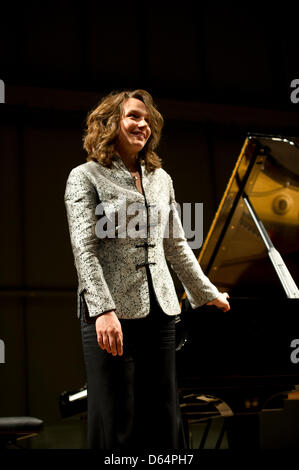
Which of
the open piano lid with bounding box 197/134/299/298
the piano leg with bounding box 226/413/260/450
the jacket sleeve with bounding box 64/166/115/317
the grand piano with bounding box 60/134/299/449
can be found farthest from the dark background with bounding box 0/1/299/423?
the jacket sleeve with bounding box 64/166/115/317

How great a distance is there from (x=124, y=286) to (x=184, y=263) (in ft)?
0.80

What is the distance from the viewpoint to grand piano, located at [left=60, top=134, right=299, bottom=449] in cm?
188

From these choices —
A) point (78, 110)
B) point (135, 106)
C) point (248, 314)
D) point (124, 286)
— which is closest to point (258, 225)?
point (248, 314)

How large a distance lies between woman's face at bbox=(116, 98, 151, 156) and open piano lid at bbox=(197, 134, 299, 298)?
2.93 ft

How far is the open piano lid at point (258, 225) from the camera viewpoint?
2283 mm

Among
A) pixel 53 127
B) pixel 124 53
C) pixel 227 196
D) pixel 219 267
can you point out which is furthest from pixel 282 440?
pixel 124 53

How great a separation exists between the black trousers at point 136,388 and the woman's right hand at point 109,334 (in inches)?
1.3

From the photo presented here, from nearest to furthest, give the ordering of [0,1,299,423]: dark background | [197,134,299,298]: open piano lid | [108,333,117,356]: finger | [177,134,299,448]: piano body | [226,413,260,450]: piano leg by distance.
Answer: [108,333,117,356]: finger < [177,134,299,448]: piano body < [226,413,260,450]: piano leg < [197,134,299,298]: open piano lid < [0,1,299,423]: dark background

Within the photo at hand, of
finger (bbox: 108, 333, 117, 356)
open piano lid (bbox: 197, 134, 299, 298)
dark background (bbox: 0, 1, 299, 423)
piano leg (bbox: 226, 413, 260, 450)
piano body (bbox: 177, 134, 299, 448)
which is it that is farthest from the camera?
dark background (bbox: 0, 1, 299, 423)

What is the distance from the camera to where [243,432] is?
6.70ft

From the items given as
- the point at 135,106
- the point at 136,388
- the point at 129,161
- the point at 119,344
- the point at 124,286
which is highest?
the point at 135,106

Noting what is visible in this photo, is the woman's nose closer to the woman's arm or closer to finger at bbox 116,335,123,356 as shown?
the woman's arm

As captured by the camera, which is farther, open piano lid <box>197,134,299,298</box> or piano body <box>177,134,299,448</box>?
open piano lid <box>197,134,299,298</box>

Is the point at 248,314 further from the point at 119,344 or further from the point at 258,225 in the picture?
the point at 119,344
